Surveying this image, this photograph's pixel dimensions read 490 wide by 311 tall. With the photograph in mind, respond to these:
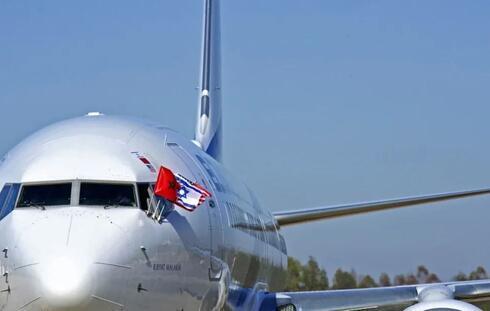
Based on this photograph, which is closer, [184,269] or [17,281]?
[17,281]

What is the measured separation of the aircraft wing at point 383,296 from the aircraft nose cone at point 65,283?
313 inches

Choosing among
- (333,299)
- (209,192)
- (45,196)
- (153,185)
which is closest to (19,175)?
(45,196)

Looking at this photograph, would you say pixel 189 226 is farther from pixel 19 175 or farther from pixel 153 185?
pixel 19 175

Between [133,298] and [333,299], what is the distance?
865 centimetres

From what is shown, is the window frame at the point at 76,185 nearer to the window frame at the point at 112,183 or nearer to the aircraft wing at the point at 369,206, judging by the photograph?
the window frame at the point at 112,183

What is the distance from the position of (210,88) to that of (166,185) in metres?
17.1

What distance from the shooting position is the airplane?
38.4ft

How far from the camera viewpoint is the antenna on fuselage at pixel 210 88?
91.0 ft

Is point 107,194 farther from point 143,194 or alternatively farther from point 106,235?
point 106,235

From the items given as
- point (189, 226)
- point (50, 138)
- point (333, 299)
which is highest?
point (50, 138)

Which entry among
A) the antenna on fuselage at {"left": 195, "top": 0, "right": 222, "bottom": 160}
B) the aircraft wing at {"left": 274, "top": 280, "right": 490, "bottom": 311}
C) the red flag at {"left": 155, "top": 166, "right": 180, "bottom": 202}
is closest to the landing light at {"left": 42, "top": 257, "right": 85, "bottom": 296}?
the red flag at {"left": 155, "top": 166, "right": 180, "bottom": 202}

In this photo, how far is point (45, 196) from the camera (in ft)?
40.9

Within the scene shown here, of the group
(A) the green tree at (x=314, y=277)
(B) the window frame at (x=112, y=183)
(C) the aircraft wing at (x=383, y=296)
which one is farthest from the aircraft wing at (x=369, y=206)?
(A) the green tree at (x=314, y=277)

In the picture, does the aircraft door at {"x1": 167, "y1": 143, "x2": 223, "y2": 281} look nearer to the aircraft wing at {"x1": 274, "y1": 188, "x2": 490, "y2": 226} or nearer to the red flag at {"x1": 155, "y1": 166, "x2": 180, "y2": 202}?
the red flag at {"x1": 155, "y1": 166, "x2": 180, "y2": 202}
